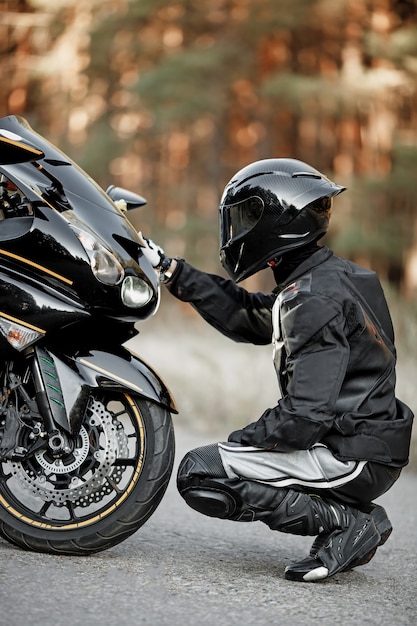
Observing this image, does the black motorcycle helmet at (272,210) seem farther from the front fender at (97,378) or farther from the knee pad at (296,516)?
the knee pad at (296,516)

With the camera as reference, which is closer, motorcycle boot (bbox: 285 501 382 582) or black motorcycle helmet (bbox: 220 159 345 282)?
motorcycle boot (bbox: 285 501 382 582)

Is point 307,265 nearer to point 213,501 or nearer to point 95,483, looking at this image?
point 213,501

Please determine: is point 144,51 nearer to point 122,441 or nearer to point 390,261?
point 390,261

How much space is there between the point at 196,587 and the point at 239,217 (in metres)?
1.34

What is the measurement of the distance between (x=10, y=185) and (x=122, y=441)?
101 centimetres

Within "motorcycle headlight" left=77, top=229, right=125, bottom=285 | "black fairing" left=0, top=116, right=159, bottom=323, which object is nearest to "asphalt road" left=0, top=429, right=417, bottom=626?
"black fairing" left=0, top=116, right=159, bottom=323

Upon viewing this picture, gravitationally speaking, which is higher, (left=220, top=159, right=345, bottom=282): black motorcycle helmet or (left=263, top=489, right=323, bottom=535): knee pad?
(left=220, top=159, right=345, bottom=282): black motorcycle helmet

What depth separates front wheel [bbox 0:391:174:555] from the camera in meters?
3.28

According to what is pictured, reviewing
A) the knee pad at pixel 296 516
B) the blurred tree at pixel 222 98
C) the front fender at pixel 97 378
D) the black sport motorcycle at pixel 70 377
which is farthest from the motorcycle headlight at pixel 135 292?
the blurred tree at pixel 222 98

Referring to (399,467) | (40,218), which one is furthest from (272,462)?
(40,218)

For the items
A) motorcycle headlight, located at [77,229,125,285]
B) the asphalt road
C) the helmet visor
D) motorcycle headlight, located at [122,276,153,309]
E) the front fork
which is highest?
the helmet visor

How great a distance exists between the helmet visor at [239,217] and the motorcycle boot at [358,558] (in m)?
1.12

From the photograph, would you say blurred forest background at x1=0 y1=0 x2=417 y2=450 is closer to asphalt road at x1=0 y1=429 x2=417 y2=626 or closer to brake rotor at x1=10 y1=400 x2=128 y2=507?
asphalt road at x1=0 y1=429 x2=417 y2=626

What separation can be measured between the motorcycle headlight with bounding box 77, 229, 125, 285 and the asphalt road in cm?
99
